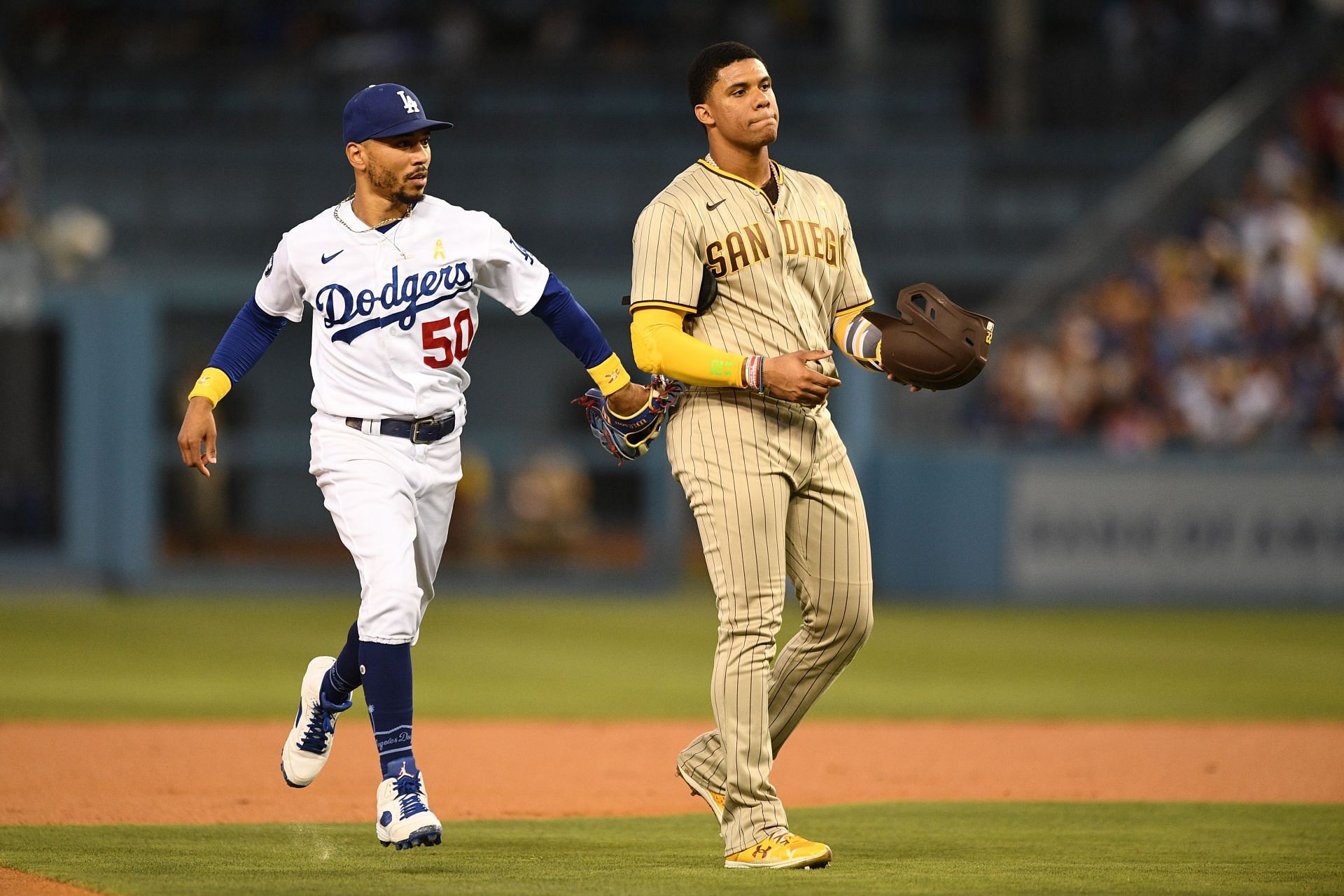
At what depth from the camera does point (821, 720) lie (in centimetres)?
916

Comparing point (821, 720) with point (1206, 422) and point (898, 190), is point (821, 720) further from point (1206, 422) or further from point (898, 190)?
point (898, 190)

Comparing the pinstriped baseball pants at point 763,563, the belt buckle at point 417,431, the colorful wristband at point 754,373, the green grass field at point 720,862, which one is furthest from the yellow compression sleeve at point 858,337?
the green grass field at point 720,862

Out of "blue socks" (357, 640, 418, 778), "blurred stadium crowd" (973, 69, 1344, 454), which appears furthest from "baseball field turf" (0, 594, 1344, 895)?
"blurred stadium crowd" (973, 69, 1344, 454)

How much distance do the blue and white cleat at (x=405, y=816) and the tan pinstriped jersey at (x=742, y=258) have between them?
4.70 feet

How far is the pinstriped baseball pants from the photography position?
4.81m

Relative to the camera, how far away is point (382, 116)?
5.18 meters

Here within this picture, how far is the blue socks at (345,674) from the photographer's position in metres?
5.37

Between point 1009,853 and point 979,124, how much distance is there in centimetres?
1748

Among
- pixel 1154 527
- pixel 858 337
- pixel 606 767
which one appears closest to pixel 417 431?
pixel 858 337

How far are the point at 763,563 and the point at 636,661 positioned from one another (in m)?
6.78

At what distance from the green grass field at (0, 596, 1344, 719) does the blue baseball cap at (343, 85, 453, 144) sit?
14.6 ft

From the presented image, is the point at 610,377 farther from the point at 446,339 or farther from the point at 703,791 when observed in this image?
the point at 703,791

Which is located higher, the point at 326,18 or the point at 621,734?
the point at 326,18

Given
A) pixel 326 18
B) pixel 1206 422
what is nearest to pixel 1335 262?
pixel 1206 422
